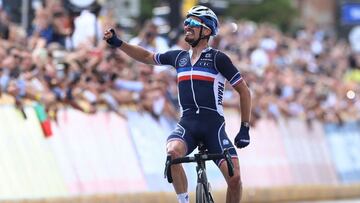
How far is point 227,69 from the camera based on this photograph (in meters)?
11.3

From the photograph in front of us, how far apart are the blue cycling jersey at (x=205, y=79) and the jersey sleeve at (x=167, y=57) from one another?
19cm

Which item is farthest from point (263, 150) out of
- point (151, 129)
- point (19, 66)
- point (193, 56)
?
point (193, 56)

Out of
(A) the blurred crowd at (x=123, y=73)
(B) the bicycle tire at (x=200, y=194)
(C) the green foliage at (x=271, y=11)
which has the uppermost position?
(C) the green foliage at (x=271, y=11)

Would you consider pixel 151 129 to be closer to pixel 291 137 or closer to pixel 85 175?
pixel 85 175

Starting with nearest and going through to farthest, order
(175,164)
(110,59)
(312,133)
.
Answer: (175,164), (110,59), (312,133)

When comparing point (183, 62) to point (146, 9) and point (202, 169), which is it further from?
point (146, 9)

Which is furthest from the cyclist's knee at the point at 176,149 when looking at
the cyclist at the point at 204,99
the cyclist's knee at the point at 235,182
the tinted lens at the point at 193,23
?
the tinted lens at the point at 193,23

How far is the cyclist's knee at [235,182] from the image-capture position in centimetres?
1124

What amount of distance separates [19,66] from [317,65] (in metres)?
11.2

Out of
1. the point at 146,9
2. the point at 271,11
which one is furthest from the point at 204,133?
the point at 271,11

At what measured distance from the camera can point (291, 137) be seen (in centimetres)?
2103

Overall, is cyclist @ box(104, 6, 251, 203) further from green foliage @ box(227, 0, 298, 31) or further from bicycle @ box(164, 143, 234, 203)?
green foliage @ box(227, 0, 298, 31)

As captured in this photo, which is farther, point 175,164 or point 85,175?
point 85,175

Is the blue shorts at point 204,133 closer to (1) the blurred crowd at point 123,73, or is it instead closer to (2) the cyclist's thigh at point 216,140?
(2) the cyclist's thigh at point 216,140
